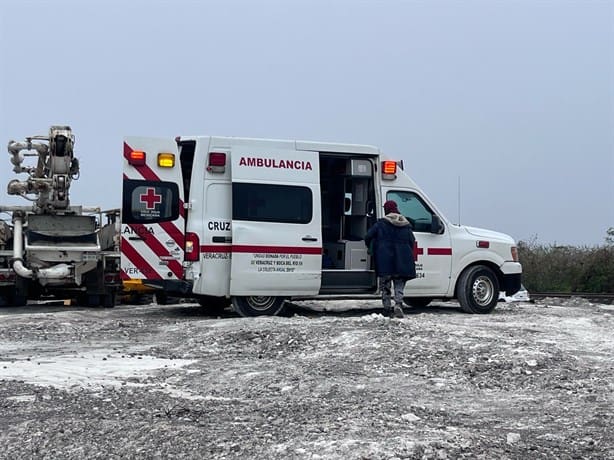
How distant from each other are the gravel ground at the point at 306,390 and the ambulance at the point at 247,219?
1098mm

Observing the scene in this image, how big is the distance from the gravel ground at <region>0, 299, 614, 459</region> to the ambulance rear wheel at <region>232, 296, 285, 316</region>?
1.22 m

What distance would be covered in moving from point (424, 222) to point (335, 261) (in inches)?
60.1

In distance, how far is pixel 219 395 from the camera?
247 inches

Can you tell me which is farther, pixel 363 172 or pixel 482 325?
pixel 363 172

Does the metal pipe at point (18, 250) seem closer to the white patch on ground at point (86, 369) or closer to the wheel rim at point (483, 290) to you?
the white patch on ground at point (86, 369)

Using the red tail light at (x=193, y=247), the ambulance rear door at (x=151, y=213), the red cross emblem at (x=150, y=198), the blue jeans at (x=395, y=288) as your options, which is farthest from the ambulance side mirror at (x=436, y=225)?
the red cross emblem at (x=150, y=198)

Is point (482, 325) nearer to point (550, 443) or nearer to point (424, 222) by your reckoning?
point (424, 222)

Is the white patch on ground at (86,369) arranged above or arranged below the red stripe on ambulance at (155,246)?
below

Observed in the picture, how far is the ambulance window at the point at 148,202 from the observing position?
11352mm

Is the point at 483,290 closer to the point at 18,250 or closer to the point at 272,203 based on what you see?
the point at 272,203

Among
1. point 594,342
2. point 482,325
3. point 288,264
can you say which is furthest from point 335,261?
point 594,342

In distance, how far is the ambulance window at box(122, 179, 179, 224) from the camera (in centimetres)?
1135

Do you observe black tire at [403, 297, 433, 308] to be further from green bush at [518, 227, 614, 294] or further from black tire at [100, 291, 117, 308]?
green bush at [518, 227, 614, 294]

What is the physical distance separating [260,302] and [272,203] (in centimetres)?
147
